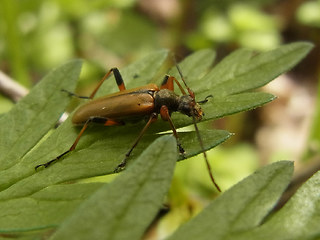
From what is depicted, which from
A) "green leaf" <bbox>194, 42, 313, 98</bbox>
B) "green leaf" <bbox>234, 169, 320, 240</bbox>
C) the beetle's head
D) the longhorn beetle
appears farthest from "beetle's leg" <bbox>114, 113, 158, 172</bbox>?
"green leaf" <bbox>234, 169, 320, 240</bbox>

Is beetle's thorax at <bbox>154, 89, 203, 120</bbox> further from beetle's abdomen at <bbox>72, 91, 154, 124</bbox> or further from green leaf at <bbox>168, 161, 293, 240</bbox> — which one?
green leaf at <bbox>168, 161, 293, 240</bbox>

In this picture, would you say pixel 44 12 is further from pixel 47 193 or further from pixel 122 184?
pixel 122 184

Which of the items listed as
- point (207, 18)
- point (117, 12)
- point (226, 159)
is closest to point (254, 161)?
point (226, 159)

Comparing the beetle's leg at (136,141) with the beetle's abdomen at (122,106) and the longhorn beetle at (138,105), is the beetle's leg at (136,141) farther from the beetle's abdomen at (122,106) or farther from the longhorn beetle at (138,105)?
the beetle's abdomen at (122,106)

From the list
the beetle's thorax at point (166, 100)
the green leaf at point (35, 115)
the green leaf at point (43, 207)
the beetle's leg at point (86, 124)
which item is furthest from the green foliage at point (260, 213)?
the beetle's thorax at point (166, 100)

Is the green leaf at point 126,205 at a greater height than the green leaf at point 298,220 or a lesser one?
greater

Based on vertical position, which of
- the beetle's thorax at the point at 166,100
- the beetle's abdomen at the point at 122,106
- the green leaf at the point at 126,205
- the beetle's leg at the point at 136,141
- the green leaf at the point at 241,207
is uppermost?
the beetle's abdomen at the point at 122,106

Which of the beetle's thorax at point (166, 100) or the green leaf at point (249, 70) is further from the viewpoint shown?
the beetle's thorax at point (166, 100)
